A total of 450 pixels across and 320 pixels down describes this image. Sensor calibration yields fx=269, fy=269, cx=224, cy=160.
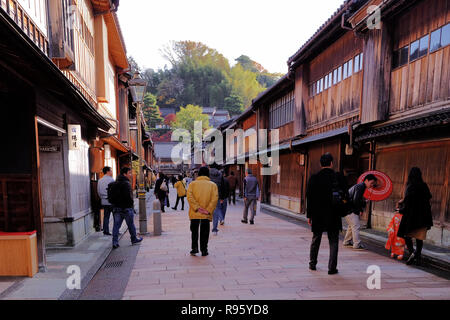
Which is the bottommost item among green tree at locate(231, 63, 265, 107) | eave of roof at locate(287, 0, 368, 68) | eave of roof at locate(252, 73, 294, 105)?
eave of roof at locate(252, 73, 294, 105)

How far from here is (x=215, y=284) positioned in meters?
4.38

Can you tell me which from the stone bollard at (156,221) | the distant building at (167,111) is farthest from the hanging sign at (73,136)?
the distant building at (167,111)

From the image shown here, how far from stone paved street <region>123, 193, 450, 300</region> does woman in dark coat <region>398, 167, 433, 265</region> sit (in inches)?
24.2

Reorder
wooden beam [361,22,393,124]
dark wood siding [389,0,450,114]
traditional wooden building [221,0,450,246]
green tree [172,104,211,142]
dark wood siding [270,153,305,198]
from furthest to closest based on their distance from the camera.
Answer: green tree [172,104,211,142], dark wood siding [270,153,305,198], wooden beam [361,22,393,124], traditional wooden building [221,0,450,246], dark wood siding [389,0,450,114]

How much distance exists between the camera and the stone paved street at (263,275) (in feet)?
13.3

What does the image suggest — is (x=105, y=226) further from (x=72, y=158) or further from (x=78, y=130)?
(x=78, y=130)

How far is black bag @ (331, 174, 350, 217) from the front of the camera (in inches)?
184

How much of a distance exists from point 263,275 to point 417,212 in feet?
10.9

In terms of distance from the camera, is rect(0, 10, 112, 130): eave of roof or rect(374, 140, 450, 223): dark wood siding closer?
rect(0, 10, 112, 130): eave of roof

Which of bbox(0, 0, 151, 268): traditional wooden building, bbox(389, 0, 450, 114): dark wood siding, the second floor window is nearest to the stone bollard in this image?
bbox(0, 0, 151, 268): traditional wooden building

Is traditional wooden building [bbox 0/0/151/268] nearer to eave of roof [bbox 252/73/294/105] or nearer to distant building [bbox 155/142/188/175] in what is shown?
eave of roof [bbox 252/73/294/105]

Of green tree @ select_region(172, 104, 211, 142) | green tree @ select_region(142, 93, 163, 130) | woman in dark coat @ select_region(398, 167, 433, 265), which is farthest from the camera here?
green tree @ select_region(142, 93, 163, 130)

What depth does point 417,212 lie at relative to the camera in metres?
5.32

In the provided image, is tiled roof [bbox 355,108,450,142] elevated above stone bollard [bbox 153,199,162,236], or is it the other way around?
tiled roof [bbox 355,108,450,142]
